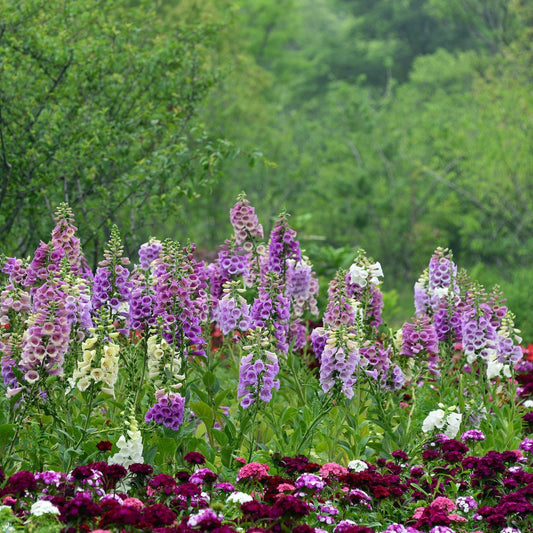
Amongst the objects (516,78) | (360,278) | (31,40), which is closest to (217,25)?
(31,40)

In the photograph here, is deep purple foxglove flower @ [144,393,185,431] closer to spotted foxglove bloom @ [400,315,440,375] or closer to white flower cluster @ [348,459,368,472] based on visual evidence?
white flower cluster @ [348,459,368,472]

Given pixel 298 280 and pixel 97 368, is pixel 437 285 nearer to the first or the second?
pixel 298 280

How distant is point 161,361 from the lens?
182 inches

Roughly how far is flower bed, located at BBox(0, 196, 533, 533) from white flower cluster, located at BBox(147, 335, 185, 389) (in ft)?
0.04

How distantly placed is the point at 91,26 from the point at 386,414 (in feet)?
19.9

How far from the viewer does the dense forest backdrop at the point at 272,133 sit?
802 centimetres

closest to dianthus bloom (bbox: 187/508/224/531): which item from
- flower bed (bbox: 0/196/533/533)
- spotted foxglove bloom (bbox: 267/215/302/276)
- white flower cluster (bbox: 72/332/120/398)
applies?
flower bed (bbox: 0/196/533/533)

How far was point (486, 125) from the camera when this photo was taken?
16.3 meters

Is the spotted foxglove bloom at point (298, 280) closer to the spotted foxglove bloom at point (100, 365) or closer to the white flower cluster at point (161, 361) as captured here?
the white flower cluster at point (161, 361)

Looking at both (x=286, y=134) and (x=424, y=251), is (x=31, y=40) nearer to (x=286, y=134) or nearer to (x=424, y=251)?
(x=286, y=134)

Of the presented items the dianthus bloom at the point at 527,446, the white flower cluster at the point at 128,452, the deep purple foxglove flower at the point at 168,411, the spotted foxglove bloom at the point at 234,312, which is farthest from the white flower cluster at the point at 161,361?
the dianthus bloom at the point at 527,446

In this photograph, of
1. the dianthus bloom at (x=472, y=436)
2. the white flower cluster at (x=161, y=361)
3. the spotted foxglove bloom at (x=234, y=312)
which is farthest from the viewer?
the spotted foxglove bloom at (x=234, y=312)

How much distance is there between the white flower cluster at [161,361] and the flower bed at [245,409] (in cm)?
1

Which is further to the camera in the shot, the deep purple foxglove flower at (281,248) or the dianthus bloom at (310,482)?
the deep purple foxglove flower at (281,248)
